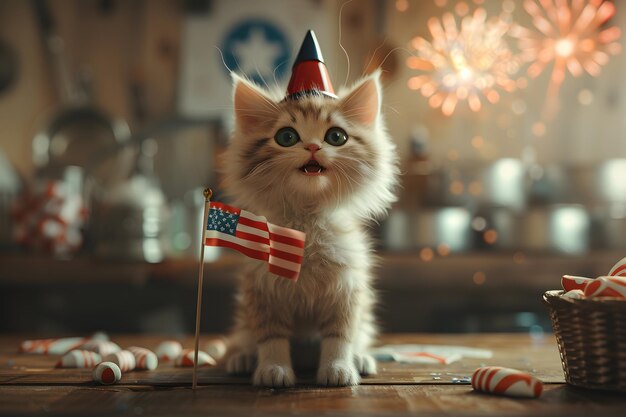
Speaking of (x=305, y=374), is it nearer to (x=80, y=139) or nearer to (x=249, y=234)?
(x=249, y=234)

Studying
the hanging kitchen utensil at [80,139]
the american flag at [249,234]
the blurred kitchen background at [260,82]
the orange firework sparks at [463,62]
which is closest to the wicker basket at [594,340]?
the american flag at [249,234]

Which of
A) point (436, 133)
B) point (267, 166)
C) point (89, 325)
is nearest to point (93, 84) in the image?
point (89, 325)

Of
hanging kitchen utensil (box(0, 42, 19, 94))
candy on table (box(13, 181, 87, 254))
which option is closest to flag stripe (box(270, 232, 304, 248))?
candy on table (box(13, 181, 87, 254))

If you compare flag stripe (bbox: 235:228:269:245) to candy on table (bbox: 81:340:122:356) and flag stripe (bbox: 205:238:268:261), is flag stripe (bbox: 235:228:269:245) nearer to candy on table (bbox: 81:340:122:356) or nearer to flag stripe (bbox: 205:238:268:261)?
flag stripe (bbox: 205:238:268:261)

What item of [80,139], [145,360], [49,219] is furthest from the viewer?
[80,139]

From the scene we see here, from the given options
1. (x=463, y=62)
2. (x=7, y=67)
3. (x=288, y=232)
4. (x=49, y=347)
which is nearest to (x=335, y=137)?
(x=288, y=232)

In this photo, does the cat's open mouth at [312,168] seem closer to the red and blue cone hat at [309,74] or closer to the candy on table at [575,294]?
the red and blue cone hat at [309,74]
